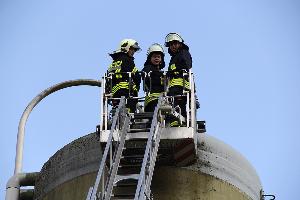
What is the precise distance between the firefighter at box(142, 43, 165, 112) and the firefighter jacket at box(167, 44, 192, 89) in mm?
208

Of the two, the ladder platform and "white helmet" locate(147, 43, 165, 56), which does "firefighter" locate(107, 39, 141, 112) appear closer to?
"white helmet" locate(147, 43, 165, 56)

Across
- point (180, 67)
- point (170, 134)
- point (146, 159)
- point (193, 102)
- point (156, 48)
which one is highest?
point (156, 48)

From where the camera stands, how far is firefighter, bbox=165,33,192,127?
11.1 metres

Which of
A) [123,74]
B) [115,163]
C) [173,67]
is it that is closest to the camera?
[115,163]

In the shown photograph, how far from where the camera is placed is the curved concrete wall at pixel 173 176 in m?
11.1

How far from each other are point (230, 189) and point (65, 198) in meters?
2.72

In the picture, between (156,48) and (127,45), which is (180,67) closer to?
(156,48)

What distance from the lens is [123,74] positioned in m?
11.4

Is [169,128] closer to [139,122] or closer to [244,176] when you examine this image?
[139,122]

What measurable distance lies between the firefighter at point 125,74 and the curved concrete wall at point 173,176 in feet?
3.90

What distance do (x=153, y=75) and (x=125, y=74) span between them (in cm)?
46

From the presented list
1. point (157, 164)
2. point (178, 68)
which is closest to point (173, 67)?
point (178, 68)

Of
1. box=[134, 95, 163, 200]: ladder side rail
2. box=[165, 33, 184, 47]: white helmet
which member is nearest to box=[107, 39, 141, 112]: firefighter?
box=[165, 33, 184, 47]: white helmet

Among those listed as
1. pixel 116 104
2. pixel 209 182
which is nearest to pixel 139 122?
pixel 116 104
